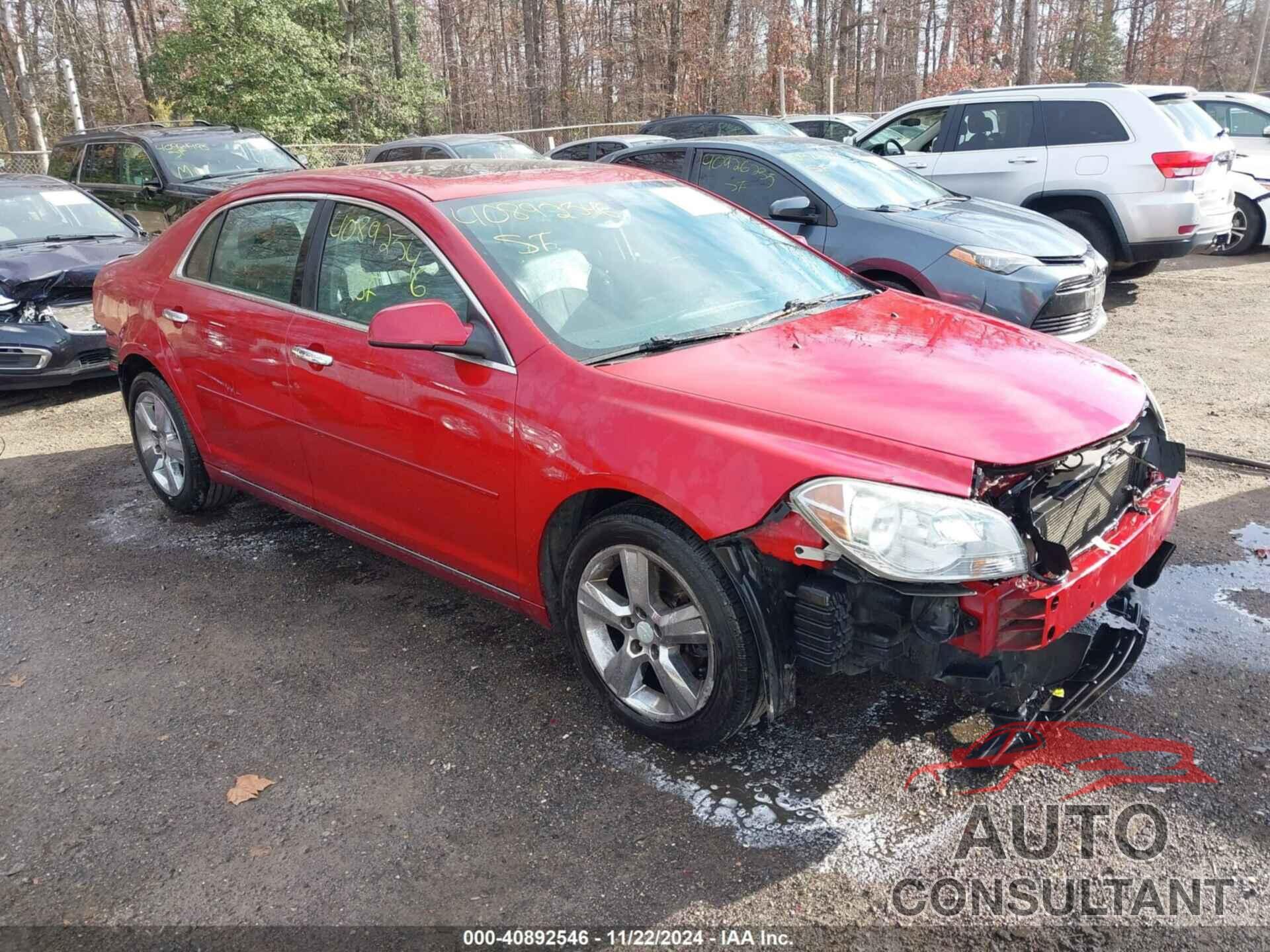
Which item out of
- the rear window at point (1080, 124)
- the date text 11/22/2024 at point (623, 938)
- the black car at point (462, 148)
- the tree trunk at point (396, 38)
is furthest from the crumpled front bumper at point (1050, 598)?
the tree trunk at point (396, 38)

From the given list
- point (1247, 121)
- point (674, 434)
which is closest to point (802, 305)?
point (674, 434)

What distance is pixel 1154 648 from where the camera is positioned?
354 centimetres

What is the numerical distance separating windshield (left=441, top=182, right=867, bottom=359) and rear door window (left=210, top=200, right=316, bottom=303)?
852mm

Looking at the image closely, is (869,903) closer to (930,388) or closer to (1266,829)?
(1266,829)

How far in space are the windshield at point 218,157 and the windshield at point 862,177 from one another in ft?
21.7

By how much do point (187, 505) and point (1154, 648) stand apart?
176 inches

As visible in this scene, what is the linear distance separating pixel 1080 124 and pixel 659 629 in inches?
335

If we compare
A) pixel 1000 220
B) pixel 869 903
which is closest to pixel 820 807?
pixel 869 903

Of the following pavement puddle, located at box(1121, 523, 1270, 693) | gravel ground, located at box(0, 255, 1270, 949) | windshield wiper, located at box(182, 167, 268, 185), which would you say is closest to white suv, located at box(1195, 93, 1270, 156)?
gravel ground, located at box(0, 255, 1270, 949)

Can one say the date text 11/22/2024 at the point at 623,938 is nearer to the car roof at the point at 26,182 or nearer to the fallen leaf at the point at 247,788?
the fallen leaf at the point at 247,788

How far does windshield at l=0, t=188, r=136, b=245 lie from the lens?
27.3 feet

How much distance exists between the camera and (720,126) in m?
13.3

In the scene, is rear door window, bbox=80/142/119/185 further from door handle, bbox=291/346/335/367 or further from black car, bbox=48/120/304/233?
door handle, bbox=291/346/335/367

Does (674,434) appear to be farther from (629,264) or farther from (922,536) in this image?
(629,264)
